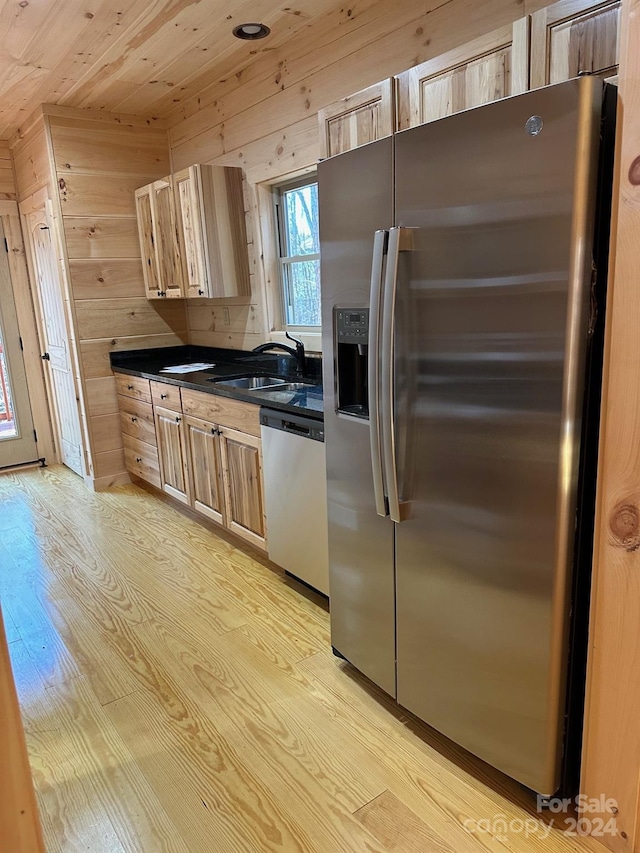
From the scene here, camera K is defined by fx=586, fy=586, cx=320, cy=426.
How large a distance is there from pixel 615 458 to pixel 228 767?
4.64 feet

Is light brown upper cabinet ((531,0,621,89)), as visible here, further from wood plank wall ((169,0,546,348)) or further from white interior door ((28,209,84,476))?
white interior door ((28,209,84,476))

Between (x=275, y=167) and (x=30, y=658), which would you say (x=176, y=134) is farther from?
(x=30, y=658)

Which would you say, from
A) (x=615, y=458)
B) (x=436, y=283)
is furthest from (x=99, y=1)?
(x=615, y=458)

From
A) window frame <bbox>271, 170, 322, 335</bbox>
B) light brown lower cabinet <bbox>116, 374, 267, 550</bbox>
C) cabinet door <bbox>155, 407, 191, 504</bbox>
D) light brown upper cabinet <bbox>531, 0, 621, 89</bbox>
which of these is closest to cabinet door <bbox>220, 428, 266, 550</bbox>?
light brown lower cabinet <bbox>116, 374, 267, 550</bbox>

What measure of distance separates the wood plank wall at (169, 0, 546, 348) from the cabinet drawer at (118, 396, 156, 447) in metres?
0.71

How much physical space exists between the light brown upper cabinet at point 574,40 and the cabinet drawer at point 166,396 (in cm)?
244

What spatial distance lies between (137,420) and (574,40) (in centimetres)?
334

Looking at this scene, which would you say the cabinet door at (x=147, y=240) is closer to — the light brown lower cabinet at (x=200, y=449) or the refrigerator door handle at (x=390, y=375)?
the light brown lower cabinet at (x=200, y=449)

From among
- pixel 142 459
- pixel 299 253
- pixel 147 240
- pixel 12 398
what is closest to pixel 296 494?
pixel 299 253

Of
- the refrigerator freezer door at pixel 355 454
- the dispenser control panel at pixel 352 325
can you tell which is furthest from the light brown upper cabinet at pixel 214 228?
the dispenser control panel at pixel 352 325

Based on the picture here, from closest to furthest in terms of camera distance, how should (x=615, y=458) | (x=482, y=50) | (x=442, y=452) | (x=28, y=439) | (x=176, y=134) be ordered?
(x=615, y=458) → (x=442, y=452) → (x=482, y=50) → (x=176, y=134) → (x=28, y=439)

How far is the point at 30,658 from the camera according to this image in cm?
236

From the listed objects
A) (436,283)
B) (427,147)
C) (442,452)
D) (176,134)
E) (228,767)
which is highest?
(176,134)

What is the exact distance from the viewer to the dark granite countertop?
2578mm
